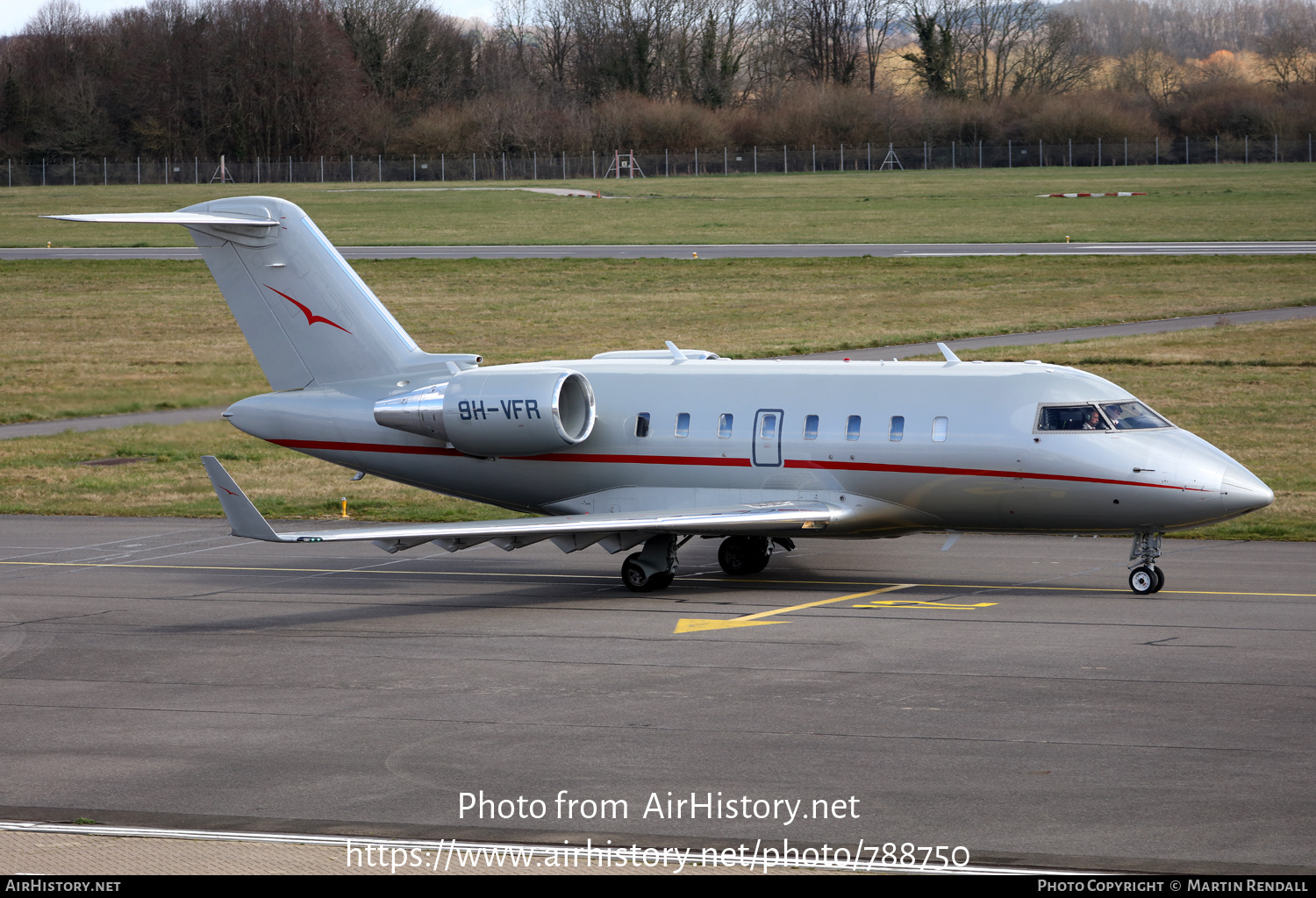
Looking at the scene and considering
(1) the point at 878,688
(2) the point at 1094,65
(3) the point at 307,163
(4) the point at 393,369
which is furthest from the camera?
(2) the point at 1094,65

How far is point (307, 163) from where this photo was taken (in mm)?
138250

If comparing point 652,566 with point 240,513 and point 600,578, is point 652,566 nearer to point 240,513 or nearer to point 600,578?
point 600,578

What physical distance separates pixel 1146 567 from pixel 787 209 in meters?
79.8

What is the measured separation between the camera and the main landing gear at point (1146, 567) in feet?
71.9

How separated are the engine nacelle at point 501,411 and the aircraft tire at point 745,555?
10.3 ft

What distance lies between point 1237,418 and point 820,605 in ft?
68.4

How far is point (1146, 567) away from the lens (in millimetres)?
22016

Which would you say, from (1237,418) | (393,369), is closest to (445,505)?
(393,369)

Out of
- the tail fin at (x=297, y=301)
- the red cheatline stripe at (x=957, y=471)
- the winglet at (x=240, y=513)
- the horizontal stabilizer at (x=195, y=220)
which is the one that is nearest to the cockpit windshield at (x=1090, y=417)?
the red cheatline stripe at (x=957, y=471)

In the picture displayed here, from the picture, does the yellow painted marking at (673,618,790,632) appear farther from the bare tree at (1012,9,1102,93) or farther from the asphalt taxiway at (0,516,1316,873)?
the bare tree at (1012,9,1102,93)

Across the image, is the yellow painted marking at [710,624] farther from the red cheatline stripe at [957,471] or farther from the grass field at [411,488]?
the grass field at [411,488]

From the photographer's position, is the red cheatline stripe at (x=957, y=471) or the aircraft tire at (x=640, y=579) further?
the aircraft tire at (x=640, y=579)

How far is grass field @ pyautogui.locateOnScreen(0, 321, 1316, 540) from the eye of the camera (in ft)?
102

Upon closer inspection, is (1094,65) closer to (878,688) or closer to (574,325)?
(574,325)
